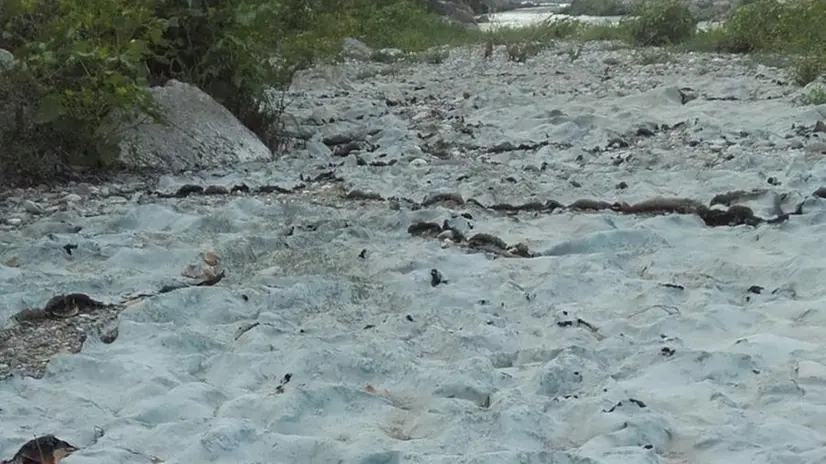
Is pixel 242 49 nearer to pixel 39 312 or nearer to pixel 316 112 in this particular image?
pixel 316 112

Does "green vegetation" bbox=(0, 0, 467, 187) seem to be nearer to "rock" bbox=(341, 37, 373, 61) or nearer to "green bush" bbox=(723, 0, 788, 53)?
"rock" bbox=(341, 37, 373, 61)

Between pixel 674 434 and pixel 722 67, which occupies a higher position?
pixel 674 434

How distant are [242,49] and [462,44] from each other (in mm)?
9677

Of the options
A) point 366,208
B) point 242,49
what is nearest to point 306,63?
point 242,49

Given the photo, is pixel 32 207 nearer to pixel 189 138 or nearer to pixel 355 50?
pixel 189 138

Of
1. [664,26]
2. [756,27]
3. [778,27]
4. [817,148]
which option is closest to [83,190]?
[817,148]

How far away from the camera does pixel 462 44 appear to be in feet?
53.2

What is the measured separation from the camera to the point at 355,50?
45.9 feet

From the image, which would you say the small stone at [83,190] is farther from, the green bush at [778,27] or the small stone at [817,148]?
the green bush at [778,27]

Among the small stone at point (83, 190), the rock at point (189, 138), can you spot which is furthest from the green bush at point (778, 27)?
the small stone at point (83, 190)

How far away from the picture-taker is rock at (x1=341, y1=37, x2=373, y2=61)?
44.3 feet

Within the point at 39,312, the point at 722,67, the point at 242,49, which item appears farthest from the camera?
the point at 722,67

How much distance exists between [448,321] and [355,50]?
1085cm

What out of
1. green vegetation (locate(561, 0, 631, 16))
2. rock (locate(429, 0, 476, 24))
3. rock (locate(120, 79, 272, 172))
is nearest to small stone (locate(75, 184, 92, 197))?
rock (locate(120, 79, 272, 172))
